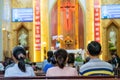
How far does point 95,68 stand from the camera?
471 centimetres

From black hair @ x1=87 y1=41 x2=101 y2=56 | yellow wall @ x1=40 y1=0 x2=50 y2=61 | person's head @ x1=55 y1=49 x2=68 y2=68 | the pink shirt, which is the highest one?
yellow wall @ x1=40 y1=0 x2=50 y2=61

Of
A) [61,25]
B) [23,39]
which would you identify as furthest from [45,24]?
[23,39]

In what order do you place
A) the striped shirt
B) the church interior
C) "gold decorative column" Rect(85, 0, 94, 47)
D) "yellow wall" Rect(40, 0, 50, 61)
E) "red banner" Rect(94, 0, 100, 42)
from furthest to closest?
"yellow wall" Rect(40, 0, 50, 61) < "gold decorative column" Rect(85, 0, 94, 47) < "red banner" Rect(94, 0, 100, 42) < the church interior < the striped shirt

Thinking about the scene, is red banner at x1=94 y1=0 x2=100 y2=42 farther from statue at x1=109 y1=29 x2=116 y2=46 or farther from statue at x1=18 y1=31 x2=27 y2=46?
statue at x1=18 y1=31 x2=27 y2=46

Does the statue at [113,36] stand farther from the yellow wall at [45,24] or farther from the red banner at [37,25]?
the red banner at [37,25]

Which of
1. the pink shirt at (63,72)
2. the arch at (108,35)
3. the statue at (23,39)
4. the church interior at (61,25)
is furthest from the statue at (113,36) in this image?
the pink shirt at (63,72)

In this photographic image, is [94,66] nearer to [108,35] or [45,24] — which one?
[108,35]

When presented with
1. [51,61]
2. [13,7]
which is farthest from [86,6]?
[51,61]

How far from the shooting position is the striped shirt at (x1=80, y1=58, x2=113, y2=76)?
470 cm

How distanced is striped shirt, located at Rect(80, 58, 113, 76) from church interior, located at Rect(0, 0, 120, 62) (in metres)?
15.3

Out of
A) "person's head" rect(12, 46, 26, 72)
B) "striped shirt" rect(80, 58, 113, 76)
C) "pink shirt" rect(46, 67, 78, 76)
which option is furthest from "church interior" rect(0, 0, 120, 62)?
"pink shirt" rect(46, 67, 78, 76)

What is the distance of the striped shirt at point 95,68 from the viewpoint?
4.70 metres

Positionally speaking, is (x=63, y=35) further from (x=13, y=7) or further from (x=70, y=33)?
(x=13, y=7)

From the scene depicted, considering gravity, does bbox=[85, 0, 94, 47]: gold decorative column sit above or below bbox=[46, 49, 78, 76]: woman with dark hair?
above
